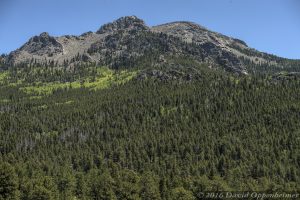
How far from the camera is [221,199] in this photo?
418 feet

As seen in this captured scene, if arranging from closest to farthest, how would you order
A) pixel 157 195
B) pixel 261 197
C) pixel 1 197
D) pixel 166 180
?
pixel 1 197 < pixel 261 197 < pixel 157 195 < pixel 166 180

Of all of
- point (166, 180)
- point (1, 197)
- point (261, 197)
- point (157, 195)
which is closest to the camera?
point (1, 197)

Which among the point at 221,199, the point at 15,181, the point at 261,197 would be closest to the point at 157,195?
the point at 221,199

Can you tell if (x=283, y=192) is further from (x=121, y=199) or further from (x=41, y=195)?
(x=41, y=195)

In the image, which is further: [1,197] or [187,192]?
[187,192]

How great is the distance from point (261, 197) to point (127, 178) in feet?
147

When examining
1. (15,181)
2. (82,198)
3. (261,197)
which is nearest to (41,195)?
Result: (15,181)

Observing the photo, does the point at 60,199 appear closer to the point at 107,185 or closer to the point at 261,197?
the point at 107,185

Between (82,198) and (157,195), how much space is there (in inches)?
969

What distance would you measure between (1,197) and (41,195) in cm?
1180

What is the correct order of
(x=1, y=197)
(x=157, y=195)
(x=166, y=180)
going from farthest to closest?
(x=166, y=180), (x=157, y=195), (x=1, y=197)

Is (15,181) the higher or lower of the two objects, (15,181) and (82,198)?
the higher

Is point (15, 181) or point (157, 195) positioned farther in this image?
point (157, 195)

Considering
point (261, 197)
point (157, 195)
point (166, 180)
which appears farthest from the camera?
point (166, 180)
